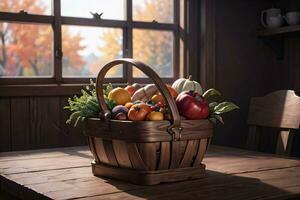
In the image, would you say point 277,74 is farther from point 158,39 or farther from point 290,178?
point 290,178

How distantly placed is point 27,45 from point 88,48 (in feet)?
1.08

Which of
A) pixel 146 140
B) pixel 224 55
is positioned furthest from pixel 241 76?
pixel 146 140

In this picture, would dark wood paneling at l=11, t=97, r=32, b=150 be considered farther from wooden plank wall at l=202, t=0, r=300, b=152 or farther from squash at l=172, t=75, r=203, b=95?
wooden plank wall at l=202, t=0, r=300, b=152

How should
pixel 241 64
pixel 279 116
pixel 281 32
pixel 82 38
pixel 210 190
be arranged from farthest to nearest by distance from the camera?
pixel 241 64
pixel 281 32
pixel 82 38
pixel 279 116
pixel 210 190

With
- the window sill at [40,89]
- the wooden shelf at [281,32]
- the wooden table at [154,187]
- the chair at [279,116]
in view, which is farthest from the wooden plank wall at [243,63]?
the wooden table at [154,187]

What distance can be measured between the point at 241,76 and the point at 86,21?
40.4 inches

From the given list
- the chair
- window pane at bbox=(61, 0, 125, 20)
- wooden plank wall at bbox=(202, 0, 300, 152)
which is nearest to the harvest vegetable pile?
the chair

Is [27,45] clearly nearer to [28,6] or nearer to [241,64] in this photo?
[28,6]

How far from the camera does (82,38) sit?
2496 mm

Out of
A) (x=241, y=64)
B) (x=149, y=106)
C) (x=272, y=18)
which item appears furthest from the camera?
(x=241, y=64)

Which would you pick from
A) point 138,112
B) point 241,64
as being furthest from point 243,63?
point 138,112

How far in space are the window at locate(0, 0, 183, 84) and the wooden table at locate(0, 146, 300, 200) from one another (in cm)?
Answer: 67

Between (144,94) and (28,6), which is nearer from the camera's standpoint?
(144,94)

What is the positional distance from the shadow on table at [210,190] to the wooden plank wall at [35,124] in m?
1.04
